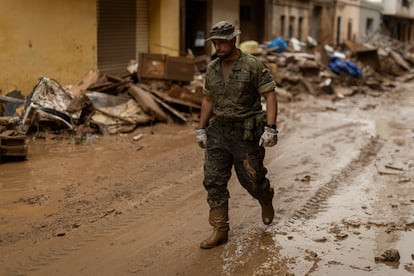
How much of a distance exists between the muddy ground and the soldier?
0.51 meters

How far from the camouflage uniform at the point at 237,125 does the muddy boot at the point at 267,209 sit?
0.25m

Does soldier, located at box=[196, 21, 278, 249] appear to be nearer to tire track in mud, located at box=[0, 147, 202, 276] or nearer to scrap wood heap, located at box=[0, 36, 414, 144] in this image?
tire track in mud, located at box=[0, 147, 202, 276]

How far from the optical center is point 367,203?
Result: 6344mm

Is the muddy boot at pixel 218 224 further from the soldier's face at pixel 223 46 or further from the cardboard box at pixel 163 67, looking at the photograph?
the cardboard box at pixel 163 67

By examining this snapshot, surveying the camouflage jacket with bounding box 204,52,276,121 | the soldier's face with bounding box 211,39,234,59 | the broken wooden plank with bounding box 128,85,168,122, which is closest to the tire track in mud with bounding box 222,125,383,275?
the camouflage jacket with bounding box 204,52,276,121

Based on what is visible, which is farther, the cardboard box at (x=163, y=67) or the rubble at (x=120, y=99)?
the cardboard box at (x=163, y=67)

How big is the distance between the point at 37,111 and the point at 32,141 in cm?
52

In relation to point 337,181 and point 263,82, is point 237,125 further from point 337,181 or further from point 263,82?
point 337,181

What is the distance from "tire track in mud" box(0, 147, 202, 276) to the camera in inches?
178

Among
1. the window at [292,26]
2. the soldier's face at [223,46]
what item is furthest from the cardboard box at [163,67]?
the window at [292,26]

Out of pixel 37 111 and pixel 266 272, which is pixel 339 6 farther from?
pixel 266 272

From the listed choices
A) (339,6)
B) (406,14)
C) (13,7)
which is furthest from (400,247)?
(406,14)

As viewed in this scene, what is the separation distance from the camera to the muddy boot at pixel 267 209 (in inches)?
203

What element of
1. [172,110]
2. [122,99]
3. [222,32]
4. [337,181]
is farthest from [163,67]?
[222,32]
